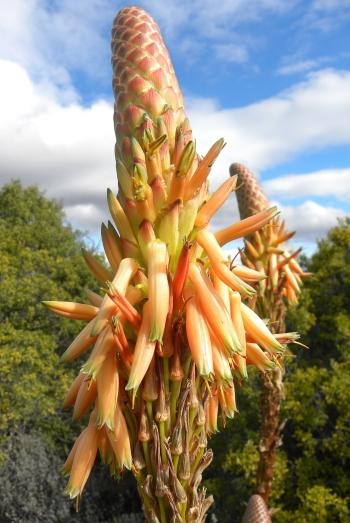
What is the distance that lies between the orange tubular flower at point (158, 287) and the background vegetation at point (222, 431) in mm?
12154

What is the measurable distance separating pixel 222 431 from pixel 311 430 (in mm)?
2794

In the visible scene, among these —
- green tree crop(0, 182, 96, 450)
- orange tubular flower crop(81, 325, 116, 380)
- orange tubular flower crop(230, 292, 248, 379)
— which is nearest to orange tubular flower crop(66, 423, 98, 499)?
orange tubular flower crop(81, 325, 116, 380)

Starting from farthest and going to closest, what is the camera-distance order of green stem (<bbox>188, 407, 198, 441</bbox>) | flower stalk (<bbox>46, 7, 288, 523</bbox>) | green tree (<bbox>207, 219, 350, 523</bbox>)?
green tree (<bbox>207, 219, 350, 523</bbox>) → green stem (<bbox>188, 407, 198, 441</bbox>) → flower stalk (<bbox>46, 7, 288, 523</bbox>)

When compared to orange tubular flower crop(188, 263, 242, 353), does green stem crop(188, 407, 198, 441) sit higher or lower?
lower

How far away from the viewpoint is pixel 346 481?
13.4 meters

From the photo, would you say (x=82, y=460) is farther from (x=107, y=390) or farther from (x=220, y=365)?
(x=220, y=365)

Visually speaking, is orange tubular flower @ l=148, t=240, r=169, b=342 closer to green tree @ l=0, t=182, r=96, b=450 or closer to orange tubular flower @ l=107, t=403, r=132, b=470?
orange tubular flower @ l=107, t=403, r=132, b=470

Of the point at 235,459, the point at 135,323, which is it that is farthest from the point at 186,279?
the point at 235,459

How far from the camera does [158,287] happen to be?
5.56ft

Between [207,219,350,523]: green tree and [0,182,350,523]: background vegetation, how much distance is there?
0.03 meters

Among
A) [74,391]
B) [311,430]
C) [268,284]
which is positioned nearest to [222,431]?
[311,430]

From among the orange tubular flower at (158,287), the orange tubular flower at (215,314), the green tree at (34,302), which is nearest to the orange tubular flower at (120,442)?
the orange tubular flower at (158,287)

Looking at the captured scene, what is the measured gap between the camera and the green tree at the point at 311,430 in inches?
504

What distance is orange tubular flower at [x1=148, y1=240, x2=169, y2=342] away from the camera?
64.5 inches
